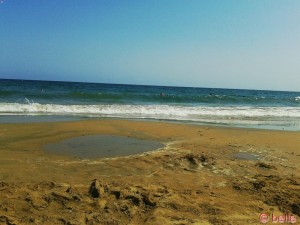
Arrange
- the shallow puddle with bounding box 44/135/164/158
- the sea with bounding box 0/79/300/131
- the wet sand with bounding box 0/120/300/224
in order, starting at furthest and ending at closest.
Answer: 1. the sea with bounding box 0/79/300/131
2. the shallow puddle with bounding box 44/135/164/158
3. the wet sand with bounding box 0/120/300/224

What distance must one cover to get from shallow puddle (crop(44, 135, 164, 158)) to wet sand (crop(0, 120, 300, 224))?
0.31 meters

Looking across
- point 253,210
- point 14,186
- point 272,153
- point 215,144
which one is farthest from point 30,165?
point 272,153

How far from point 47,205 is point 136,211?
1.15m

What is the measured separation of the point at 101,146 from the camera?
7.61 metres

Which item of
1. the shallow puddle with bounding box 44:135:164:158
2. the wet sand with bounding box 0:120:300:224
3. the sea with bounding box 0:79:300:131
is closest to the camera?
the wet sand with bounding box 0:120:300:224

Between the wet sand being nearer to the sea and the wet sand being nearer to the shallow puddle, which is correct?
the shallow puddle

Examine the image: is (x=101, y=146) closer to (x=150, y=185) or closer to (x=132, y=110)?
(x=150, y=185)

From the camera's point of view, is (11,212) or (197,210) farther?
(197,210)

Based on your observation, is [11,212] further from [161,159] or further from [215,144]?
[215,144]

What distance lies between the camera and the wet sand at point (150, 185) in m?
3.80

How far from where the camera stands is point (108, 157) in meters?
6.55

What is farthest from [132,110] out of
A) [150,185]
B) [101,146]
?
[150,185]

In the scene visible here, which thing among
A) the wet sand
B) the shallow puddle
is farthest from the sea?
the wet sand

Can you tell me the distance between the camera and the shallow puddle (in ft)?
22.6
